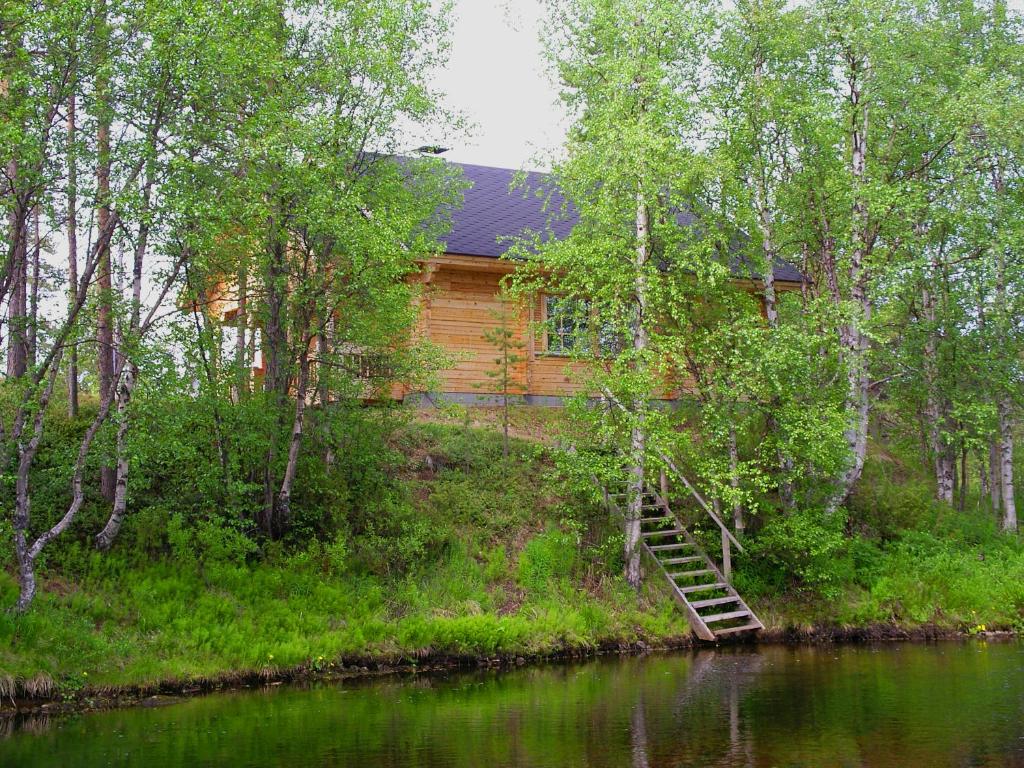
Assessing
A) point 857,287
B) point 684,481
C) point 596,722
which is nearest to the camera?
point 596,722

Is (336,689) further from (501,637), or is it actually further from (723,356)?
(723,356)

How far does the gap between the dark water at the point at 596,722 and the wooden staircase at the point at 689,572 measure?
1.63 m

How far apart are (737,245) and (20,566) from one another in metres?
12.6

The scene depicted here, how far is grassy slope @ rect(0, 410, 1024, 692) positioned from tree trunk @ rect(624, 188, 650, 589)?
0.39 meters

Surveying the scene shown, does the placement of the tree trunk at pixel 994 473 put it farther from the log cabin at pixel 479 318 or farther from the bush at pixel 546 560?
the bush at pixel 546 560

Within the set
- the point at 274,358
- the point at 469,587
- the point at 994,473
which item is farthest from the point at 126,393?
the point at 994,473

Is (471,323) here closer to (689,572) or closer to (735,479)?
(735,479)

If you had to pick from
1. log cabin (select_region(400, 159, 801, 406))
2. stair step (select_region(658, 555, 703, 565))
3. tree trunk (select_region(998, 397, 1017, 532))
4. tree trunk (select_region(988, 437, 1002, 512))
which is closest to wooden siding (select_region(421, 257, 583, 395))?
log cabin (select_region(400, 159, 801, 406))

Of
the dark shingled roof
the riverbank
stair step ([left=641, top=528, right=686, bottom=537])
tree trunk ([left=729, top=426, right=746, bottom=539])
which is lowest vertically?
the riverbank

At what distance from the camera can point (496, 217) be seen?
70.2 feet

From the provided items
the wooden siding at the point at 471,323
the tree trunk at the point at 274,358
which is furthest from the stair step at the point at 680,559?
the tree trunk at the point at 274,358

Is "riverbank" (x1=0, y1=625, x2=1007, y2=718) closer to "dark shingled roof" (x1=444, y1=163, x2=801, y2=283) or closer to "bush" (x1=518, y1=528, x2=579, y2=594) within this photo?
"bush" (x1=518, y1=528, x2=579, y2=594)

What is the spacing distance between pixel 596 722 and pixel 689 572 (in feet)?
19.5

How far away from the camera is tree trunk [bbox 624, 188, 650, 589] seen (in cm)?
1488
